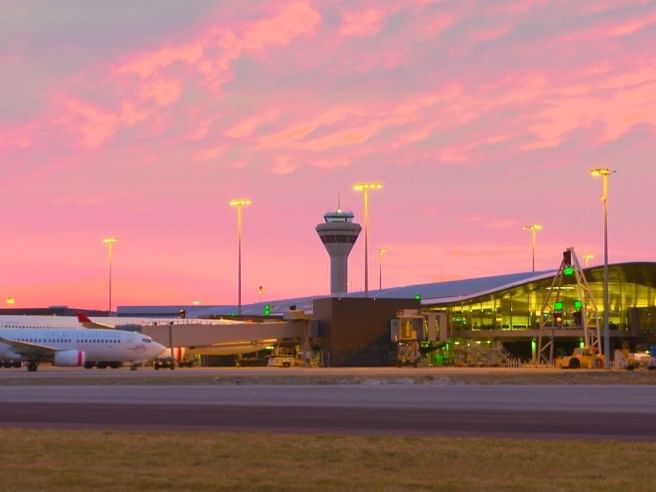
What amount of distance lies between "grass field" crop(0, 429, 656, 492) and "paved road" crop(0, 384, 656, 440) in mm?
3578

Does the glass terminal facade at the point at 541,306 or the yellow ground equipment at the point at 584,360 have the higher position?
the glass terminal facade at the point at 541,306

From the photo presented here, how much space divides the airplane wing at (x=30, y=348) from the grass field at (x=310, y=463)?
64.2 m

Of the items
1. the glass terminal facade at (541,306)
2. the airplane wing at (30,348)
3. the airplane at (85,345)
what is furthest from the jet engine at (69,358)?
the glass terminal facade at (541,306)

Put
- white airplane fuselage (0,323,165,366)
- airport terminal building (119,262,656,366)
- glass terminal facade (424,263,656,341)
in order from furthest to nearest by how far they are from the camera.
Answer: glass terminal facade (424,263,656,341) < airport terminal building (119,262,656,366) < white airplane fuselage (0,323,165,366)

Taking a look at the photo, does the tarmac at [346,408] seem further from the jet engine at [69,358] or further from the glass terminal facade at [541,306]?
the glass terminal facade at [541,306]

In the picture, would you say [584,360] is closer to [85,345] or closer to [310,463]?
[85,345]

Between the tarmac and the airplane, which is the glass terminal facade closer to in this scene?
the airplane

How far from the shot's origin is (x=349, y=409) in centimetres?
3806

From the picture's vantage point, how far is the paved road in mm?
30375

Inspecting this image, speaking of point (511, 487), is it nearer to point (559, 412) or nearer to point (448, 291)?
point (559, 412)

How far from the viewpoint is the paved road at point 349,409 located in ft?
99.7

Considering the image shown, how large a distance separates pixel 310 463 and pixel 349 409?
16.5 metres

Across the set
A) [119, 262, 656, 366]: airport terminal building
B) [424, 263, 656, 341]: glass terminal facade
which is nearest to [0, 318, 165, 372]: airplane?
[119, 262, 656, 366]: airport terminal building

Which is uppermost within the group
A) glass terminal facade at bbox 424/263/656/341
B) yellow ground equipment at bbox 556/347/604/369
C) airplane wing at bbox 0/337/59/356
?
glass terminal facade at bbox 424/263/656/341
